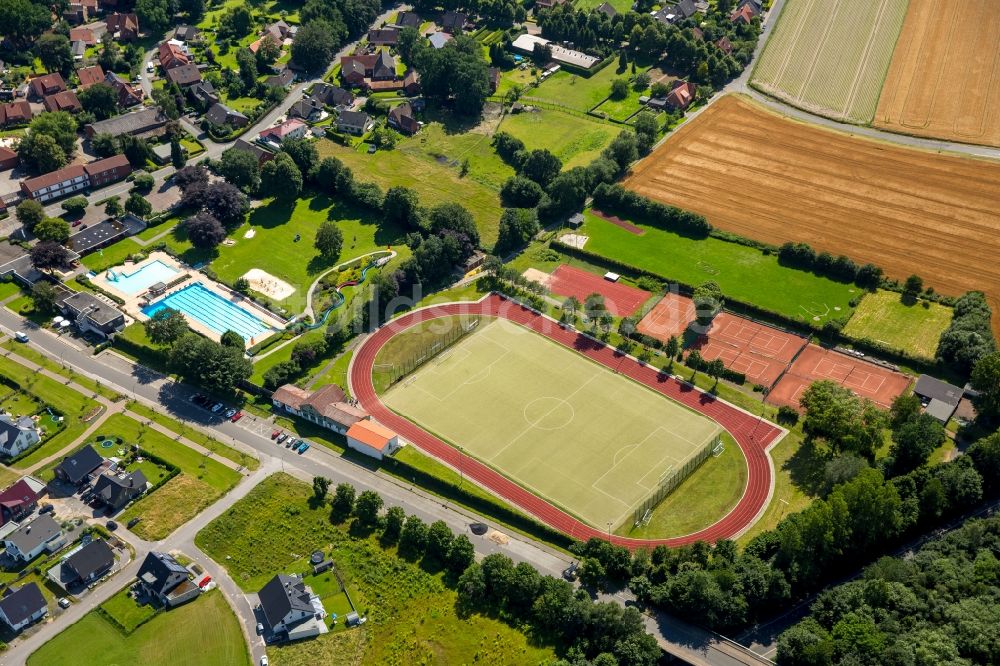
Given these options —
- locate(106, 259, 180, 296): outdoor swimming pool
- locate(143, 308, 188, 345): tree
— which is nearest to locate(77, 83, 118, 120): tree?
locate(106, 259, 180, 296): outdoor swimming pool

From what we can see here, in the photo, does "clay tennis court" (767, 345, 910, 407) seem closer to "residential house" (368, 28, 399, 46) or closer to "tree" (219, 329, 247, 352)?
"tree" (219, 329, 247, 352)

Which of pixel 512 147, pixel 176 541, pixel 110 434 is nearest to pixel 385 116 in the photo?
pixel 512 147

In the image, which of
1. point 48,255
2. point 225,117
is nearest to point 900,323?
point 48,255

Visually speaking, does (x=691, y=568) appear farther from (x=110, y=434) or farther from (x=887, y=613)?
(x=110, y=434)

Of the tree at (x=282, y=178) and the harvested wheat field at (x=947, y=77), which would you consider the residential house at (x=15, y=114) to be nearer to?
the tree at (x=282, y=178)

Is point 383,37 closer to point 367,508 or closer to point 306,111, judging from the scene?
point 306,111

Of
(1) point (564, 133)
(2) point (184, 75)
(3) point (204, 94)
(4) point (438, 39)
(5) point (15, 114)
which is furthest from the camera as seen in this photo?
(4) point (438, 39)
